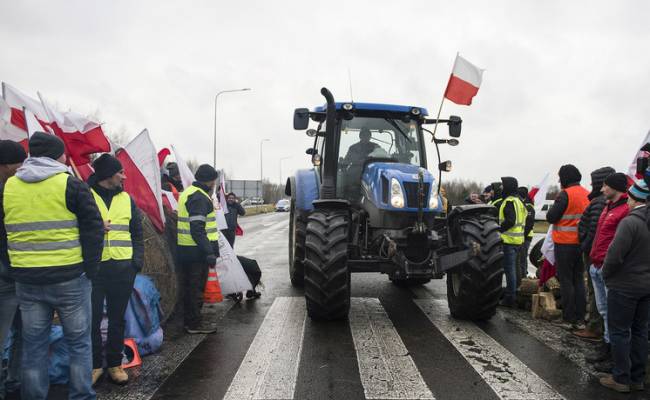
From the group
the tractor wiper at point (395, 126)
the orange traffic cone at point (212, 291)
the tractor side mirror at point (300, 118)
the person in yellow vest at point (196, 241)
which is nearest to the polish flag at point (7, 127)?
the person in yellow vest at point (196, 241)

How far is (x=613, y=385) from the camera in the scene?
156 inches

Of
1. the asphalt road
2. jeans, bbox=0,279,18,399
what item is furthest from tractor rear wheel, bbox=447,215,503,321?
jeans, bbox=0,279,18,399

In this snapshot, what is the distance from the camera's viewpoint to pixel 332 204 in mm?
5844

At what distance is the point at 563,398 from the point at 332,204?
3169 millimetres

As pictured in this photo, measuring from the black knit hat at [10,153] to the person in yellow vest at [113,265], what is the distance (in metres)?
0.58

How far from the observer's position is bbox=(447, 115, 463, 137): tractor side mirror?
6.85 m

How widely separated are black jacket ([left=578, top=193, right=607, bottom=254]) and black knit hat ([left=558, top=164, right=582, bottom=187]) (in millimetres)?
591

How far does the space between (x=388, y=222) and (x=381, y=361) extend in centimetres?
186

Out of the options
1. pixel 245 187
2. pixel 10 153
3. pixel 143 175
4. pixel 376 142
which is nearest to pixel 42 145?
pixel 10 153

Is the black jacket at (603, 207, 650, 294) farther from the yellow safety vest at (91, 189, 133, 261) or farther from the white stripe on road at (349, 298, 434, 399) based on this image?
the yellow safety vest at (91, 189, 133, 261)

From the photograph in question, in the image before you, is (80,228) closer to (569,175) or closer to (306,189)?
(306,189)

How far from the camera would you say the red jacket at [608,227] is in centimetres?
431

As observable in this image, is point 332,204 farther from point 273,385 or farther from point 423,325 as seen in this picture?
point 273,385

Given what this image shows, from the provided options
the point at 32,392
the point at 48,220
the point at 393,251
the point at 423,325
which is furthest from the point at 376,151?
the point at 32,392
